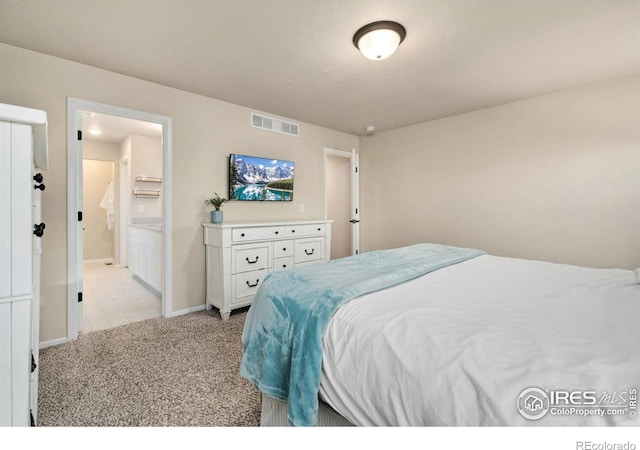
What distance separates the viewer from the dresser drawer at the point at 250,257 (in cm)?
301

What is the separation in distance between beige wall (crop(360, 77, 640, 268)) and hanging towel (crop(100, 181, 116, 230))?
18.4 feet

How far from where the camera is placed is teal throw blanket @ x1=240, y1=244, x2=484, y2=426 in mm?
1065

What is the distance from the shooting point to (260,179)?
371 cm

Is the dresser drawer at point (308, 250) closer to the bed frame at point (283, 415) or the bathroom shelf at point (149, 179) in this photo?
the bed frame at point (283, 415)

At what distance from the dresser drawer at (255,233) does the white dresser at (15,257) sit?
2077 millimetres

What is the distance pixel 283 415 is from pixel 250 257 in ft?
6.53

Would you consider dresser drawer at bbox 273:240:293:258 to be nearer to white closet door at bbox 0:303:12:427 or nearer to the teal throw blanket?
the teal throw blanket

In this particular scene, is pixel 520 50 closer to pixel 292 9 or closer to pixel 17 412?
pixel 292 9

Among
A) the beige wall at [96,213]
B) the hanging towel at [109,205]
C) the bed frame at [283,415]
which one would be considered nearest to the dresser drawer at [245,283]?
the bed frame at [283,415]

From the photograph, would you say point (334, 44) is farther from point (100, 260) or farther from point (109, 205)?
point (100, 260)

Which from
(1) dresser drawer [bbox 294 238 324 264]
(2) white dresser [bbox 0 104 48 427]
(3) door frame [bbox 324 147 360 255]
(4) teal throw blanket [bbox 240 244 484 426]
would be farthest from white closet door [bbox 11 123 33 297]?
(3) door frame [bbox 324 147 360 255]

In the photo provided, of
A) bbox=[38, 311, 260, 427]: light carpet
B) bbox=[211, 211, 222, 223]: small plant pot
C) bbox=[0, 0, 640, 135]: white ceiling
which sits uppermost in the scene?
bbox=[0, 0, 640, 135]: white ceiling

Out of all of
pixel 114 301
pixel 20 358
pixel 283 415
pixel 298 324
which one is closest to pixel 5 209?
pixel 20 358

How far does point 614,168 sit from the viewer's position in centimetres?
285
